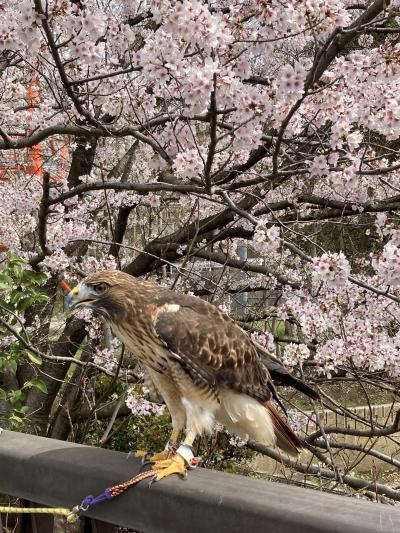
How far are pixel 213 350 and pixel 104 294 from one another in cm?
43

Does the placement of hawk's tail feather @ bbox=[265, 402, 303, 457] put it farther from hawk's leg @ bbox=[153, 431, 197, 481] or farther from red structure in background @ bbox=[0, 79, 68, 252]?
red structure in background @ bbox=[0, 79, 68, 252]

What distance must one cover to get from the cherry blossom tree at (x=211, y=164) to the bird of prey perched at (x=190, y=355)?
2.96 feet

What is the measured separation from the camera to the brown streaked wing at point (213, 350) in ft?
7.30

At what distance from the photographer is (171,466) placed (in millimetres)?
1726

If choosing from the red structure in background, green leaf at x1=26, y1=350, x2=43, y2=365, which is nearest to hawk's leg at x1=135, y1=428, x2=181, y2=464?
green leaf at x1=26, y1=350, x2=43, y2=365

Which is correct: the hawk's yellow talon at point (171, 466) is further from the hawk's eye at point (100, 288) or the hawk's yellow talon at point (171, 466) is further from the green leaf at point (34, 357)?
the green leaf at point (34, 357)

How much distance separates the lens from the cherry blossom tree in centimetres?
307

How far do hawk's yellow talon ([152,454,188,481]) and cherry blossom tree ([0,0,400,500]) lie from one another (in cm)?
150

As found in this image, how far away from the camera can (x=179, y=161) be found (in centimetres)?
342

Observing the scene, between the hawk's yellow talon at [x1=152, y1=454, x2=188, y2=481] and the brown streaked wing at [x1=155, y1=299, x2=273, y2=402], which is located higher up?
the brown streaked wing at [x1=155, y1=299, x2=273, y2=402]

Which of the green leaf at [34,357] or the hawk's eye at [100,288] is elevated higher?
the hawk's eye at [100,288]

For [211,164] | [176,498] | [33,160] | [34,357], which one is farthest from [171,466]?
[33,160]

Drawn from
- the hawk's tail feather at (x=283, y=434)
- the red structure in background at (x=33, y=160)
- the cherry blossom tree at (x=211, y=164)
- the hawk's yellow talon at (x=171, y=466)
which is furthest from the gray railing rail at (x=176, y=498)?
the red structure in background at (x=33, y=160)

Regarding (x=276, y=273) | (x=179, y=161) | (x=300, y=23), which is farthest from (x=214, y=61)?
(x=276, y=273)
